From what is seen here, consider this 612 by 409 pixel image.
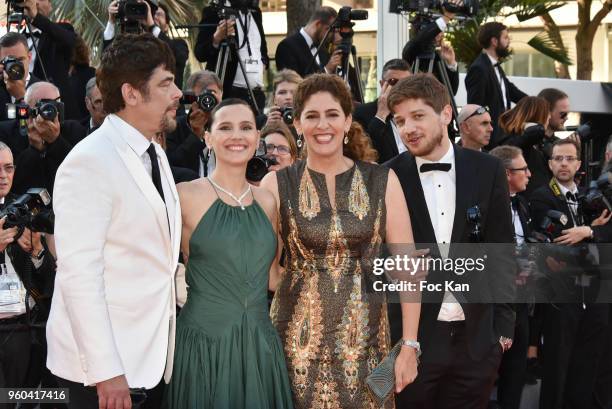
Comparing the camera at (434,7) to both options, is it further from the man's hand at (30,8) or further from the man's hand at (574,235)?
the man's hand at (30,8)

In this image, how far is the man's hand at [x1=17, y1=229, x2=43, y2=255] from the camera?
4.69 meters

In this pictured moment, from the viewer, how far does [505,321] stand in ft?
13.9

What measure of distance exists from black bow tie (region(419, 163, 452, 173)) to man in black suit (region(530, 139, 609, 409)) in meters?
2.05

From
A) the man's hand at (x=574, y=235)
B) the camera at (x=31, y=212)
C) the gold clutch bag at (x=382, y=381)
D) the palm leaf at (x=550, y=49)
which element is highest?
the palm leaf at (x=550, y=49)

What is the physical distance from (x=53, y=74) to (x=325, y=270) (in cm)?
374

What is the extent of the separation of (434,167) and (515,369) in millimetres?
2268

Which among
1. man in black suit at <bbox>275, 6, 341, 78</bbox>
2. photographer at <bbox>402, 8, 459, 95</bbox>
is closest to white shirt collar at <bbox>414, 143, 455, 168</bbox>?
photographer at <bbox>402, 8, 459, 95</bbox>

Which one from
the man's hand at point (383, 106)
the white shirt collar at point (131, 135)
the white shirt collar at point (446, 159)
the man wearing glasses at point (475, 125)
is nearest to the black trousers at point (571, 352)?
the man wearing glasses at point (475, 125)

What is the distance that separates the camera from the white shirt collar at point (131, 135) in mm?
3221

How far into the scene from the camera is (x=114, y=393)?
2947 mm

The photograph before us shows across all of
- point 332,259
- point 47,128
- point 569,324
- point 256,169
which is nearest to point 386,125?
point 569,324

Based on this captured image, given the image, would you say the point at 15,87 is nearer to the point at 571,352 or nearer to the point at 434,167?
the point at 434,167

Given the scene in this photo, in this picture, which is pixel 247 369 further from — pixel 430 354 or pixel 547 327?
pixel 547 327

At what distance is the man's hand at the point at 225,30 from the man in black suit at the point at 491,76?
6.36ft
